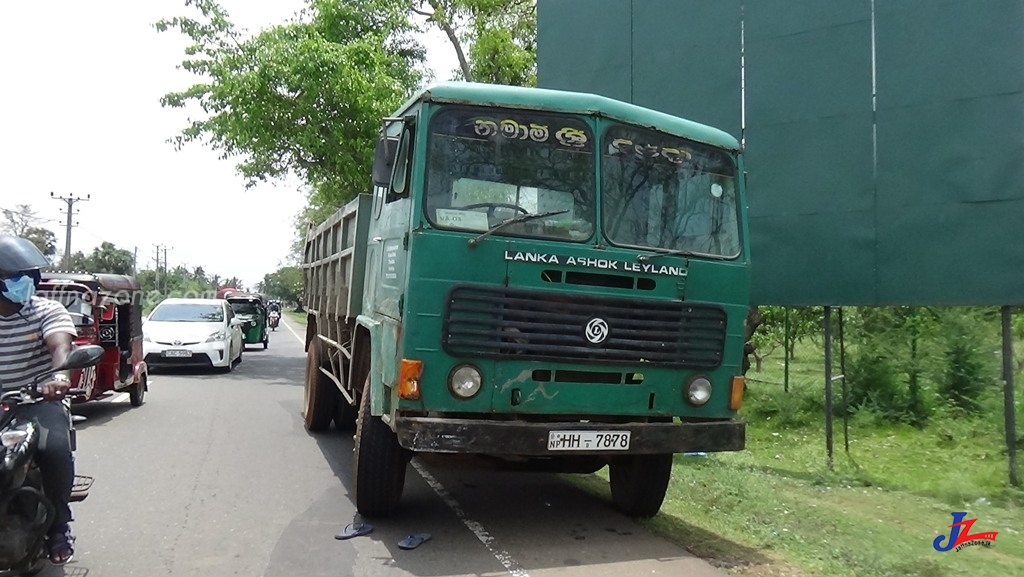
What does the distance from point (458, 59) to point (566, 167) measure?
14172mm

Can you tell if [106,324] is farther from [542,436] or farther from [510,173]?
[542,436]

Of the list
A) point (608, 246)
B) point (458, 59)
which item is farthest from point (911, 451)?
point (458, 59)

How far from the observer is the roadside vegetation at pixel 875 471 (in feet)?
17.1

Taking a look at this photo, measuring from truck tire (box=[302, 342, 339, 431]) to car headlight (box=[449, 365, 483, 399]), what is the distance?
4.78m

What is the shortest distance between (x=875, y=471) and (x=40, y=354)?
7.10 metres

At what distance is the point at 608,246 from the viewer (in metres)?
5.21

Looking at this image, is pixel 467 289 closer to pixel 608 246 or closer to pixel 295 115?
pixel 608 246

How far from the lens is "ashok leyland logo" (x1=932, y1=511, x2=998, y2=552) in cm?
547

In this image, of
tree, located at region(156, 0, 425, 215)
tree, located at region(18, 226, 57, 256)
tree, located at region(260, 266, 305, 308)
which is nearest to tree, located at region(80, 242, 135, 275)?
tree, located at region(18, 226, 57, 256)

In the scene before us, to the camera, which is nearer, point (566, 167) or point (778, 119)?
point (566, 167)

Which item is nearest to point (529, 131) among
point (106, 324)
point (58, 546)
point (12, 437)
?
point (12, 437)

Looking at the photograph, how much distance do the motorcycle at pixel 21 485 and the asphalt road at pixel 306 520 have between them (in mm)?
860

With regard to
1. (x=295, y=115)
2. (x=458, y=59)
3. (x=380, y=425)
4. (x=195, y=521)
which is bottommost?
(x=195, y=521)

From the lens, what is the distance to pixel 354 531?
5.49 metres
